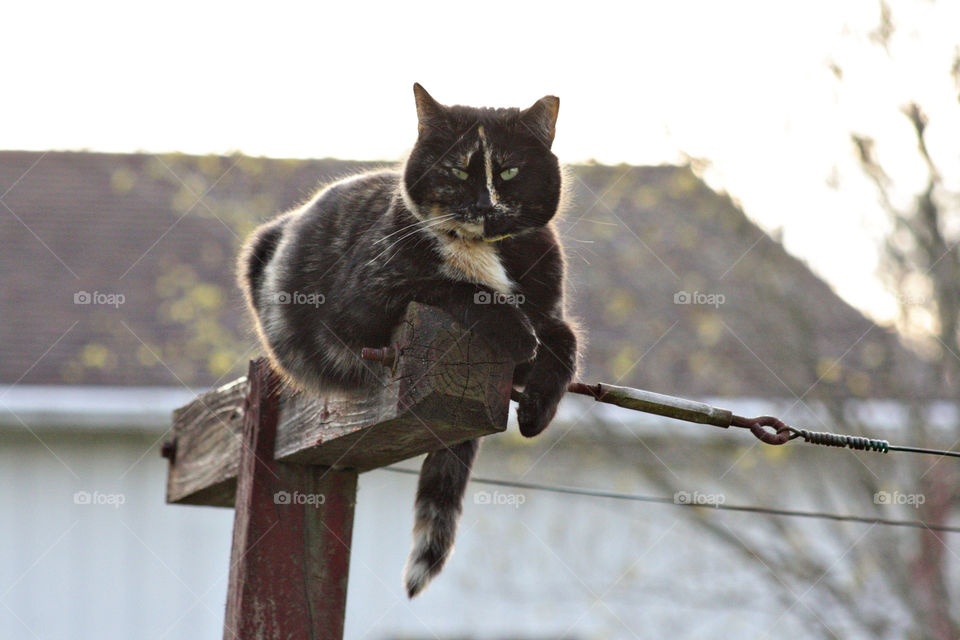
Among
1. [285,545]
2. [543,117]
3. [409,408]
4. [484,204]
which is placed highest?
[543,117]

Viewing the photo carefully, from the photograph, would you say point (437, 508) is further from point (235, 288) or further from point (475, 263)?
point (235, 288)

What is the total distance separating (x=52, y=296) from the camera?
24.5 feet

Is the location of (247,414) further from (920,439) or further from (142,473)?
(142,473)

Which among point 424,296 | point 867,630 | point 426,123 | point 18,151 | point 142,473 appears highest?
point 18,151

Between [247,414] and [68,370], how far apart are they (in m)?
5.21

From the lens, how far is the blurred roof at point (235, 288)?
19.2ft

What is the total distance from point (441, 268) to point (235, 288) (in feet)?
11.0

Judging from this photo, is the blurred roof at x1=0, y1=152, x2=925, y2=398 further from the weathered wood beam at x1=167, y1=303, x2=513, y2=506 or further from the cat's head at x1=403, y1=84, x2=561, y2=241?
the weathered wood beam at x1=167, y1=303, x2=513, y2=506

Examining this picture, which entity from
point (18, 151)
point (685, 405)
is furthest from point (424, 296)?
point (18, 151)

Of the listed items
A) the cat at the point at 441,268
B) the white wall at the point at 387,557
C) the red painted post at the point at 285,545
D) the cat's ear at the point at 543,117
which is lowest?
the white wall at the point at 387,557

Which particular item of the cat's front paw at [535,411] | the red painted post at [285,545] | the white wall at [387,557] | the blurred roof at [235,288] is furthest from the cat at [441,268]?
the white wall at [387,557]

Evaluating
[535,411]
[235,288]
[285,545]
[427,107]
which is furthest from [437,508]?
[235,288]

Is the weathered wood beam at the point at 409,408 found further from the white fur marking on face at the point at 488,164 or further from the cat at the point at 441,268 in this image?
the white fur marking on face at the point at 488,164

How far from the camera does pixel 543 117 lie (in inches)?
93.7
